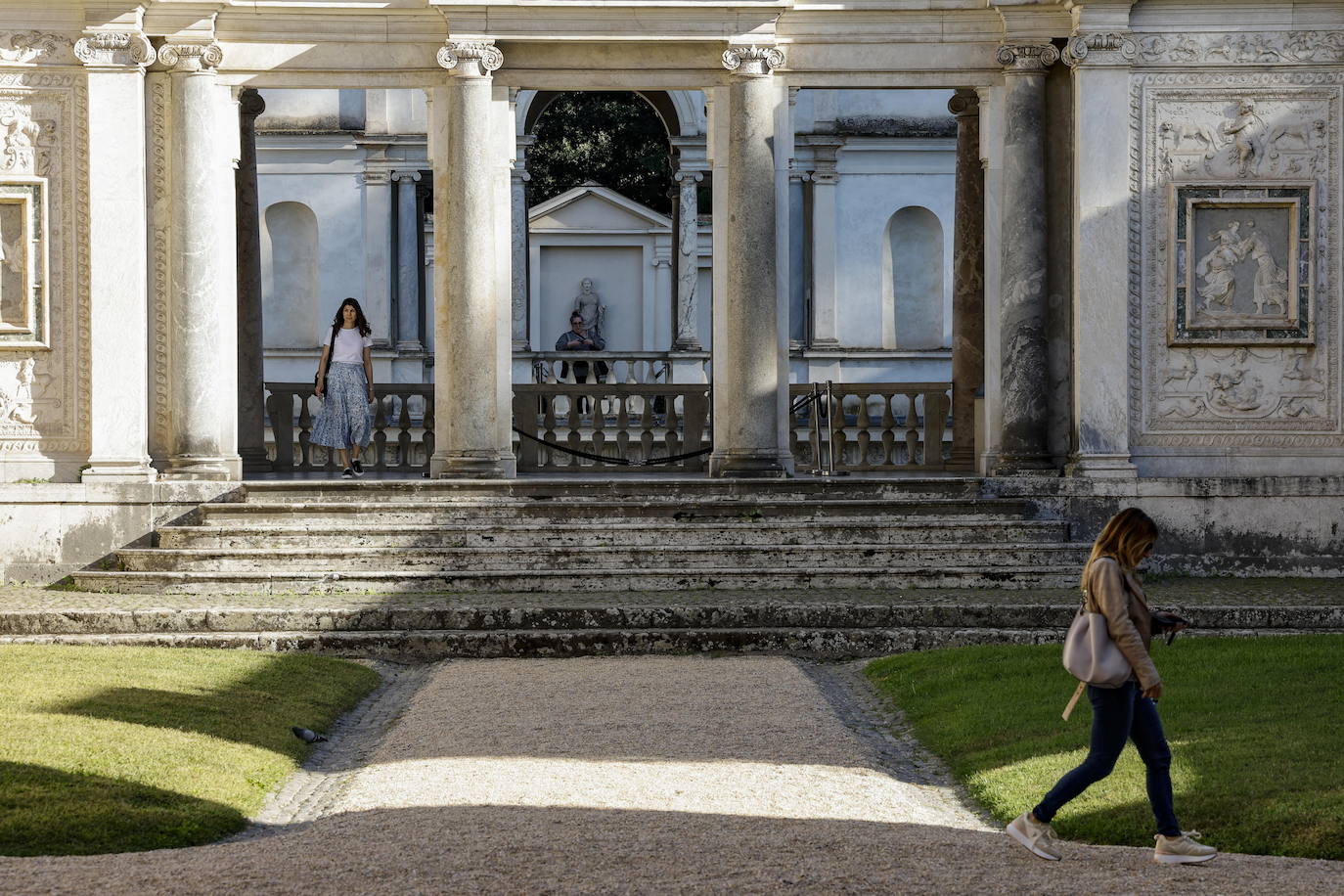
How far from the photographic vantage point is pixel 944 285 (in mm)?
30359

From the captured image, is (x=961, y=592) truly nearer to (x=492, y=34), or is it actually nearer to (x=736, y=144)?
(x=736, y=144)

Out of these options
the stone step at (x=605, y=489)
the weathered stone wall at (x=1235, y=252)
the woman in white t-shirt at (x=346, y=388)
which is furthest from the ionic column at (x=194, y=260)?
the weathered stone wall at (x=1235, y=252)

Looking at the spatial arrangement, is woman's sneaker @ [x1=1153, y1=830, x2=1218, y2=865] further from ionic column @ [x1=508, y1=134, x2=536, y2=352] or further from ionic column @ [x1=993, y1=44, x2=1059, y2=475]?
ionic column @ [x1=508, y1=134, x2=536, y2=352]

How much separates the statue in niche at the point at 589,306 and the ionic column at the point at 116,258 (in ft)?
58.6

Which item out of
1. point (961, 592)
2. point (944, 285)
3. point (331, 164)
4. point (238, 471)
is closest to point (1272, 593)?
point (961, 592)

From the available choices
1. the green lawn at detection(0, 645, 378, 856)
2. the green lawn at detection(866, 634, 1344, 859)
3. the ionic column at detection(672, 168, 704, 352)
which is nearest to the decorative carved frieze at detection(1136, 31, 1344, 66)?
the green lawn at detection(866, 634, 1344, 859)

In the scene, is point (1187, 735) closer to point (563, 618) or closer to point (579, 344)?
point (563, 618)

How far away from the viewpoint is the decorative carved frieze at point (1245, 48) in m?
16.7

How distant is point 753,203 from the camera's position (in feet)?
55.8

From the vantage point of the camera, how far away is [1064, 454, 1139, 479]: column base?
652 inches

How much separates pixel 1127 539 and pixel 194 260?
37.7 ft

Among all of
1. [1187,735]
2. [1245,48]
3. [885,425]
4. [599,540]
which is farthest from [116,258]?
[1187,735]

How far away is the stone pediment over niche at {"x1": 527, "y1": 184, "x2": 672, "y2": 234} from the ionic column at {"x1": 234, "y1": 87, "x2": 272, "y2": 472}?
14.3 meters

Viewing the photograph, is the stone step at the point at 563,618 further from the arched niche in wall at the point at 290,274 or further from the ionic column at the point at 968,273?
the arched niche in wall at the point at 290,274
